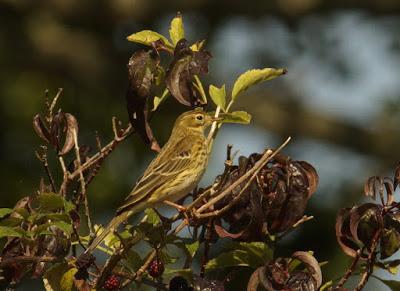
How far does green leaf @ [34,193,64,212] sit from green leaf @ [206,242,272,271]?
0.55 m

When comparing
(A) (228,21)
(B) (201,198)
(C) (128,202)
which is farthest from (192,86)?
(A) (228,21)

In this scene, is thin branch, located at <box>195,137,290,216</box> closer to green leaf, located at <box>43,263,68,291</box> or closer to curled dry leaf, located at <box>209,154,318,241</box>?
curled dry leaf, located at <box>209,154,318,241</box>

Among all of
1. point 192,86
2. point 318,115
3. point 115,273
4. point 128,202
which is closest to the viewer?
point 115,273

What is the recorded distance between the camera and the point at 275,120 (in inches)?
564

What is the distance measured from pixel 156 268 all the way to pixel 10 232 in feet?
1.66

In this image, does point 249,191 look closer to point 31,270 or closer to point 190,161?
point 31,270

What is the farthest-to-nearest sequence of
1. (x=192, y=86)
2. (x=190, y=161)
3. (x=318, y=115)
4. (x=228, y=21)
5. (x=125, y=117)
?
1. (x=318, y=115)
2. (x=228, y=21)
3. (x=125, y=117)
4. (x=190, y=161)
5. (x=192, y=86)

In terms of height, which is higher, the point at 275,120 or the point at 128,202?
the point at 128,202

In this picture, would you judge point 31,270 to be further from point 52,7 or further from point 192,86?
point 52,7

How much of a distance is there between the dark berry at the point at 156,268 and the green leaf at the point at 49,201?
0.37m

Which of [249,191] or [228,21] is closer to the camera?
[249,191]

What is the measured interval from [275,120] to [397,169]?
1054 cm

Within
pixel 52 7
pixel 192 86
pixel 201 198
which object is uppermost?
pixel 192 86

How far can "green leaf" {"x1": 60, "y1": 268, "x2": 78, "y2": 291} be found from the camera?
3855mm
